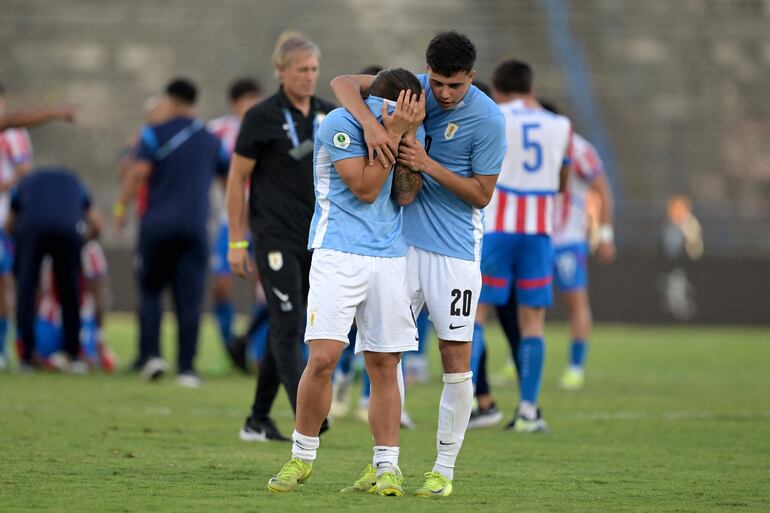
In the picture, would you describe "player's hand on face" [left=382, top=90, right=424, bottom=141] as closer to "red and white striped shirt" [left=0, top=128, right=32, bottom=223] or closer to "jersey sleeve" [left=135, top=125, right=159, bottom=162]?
"jersey sleeve" [left=135, top=125, right=159, bottom=162]

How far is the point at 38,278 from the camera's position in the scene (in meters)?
12.6

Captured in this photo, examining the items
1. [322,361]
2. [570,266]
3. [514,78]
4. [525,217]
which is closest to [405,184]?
[322,361]

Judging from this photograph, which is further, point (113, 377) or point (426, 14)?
point (426, 14)

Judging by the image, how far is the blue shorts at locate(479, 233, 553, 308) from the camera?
8719 mm

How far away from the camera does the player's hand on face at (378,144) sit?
18.4ft

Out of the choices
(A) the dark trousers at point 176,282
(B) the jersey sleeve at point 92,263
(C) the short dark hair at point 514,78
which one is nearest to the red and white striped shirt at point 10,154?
(B) the jersey sleeve at point 92,263

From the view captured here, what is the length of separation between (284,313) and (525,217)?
2010 mm

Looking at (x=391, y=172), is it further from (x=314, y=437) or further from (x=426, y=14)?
(x=426, y=14)

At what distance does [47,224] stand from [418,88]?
7395mm

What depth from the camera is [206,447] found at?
289 inches

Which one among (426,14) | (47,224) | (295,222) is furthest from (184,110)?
(426,14)

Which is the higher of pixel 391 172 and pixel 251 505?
pixel 391 172

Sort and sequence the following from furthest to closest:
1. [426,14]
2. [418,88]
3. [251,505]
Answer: [426,14]
[418,88]
[251,505]

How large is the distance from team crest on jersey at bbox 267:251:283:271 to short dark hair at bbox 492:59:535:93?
7.43 ft
